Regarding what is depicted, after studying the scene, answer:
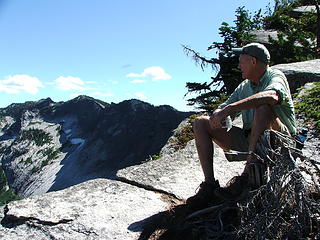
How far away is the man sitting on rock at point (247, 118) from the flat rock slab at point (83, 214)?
731mm

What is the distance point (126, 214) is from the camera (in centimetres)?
423

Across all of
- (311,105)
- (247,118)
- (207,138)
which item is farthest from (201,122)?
(311,105)

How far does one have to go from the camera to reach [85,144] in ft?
391

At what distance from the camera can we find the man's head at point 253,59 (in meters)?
3.71

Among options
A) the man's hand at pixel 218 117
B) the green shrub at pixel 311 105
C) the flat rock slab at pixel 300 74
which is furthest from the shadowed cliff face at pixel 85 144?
the man's hand at pixel 218 117

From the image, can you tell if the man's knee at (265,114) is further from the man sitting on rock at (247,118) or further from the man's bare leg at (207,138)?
the man's bare leg at (207,138)

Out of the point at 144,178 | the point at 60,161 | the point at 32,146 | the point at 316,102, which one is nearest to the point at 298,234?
the point at 144,178

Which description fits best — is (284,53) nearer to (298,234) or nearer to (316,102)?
(316,102)

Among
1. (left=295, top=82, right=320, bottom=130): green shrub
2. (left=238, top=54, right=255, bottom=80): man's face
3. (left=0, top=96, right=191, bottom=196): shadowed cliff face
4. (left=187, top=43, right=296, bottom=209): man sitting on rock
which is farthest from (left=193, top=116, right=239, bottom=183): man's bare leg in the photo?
(left=0, top=96, right=191, bottom=196): shadowed cliff face

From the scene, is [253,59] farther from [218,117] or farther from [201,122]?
[201,122]

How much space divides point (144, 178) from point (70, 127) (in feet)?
508

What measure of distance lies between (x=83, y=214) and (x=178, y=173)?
169cm

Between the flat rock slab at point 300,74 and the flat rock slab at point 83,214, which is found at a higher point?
the flat rock slab at point 300,74

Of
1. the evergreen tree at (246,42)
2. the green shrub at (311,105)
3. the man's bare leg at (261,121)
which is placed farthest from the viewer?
the evergreen tree at (246,42)
